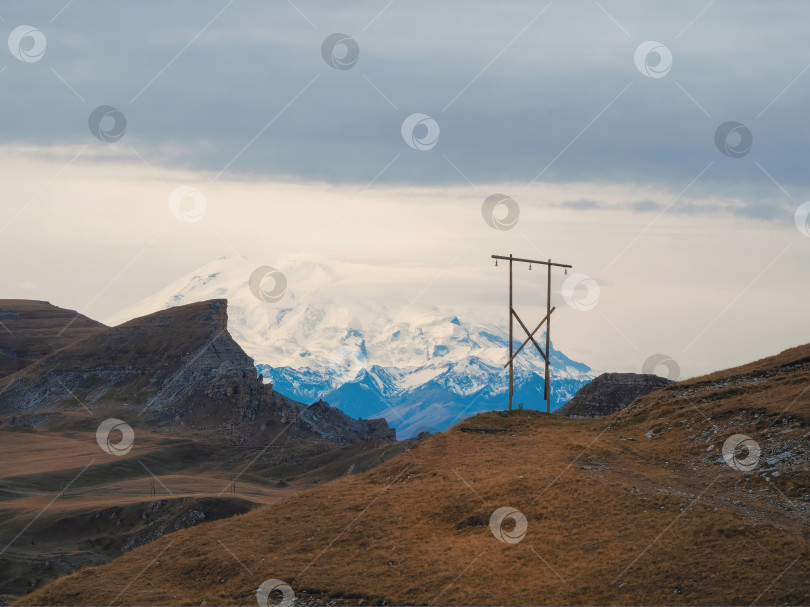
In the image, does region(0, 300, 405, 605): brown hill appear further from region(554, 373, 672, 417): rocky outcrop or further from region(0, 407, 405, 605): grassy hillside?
region(554, 373, 672, 417): rocky outcrop

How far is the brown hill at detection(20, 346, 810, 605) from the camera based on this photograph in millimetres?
27938

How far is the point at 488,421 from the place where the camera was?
49875 mm

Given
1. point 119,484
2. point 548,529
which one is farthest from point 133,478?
point 548,529

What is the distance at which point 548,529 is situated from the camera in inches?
1286

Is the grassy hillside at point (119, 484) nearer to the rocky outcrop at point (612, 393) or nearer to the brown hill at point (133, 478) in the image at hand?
the brown hill at point (133, 478)

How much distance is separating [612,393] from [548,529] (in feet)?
239

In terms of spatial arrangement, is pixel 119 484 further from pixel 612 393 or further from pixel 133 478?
pixel 612 393

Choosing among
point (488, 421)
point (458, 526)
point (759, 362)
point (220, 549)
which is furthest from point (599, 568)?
point (759, 362)

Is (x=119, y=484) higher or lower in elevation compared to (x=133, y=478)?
lower

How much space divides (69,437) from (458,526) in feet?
542

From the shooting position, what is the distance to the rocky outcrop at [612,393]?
100 meters

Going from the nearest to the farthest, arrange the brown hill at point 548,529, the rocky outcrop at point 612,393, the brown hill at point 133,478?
the brown hill at point 548,529, the brown hill at point 133,478, the rocky outcrop at point 612,393

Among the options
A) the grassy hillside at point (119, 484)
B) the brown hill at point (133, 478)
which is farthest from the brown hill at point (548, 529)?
the grassy hillside at point (119, 484)

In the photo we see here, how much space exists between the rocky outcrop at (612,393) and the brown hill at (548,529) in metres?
54.4
